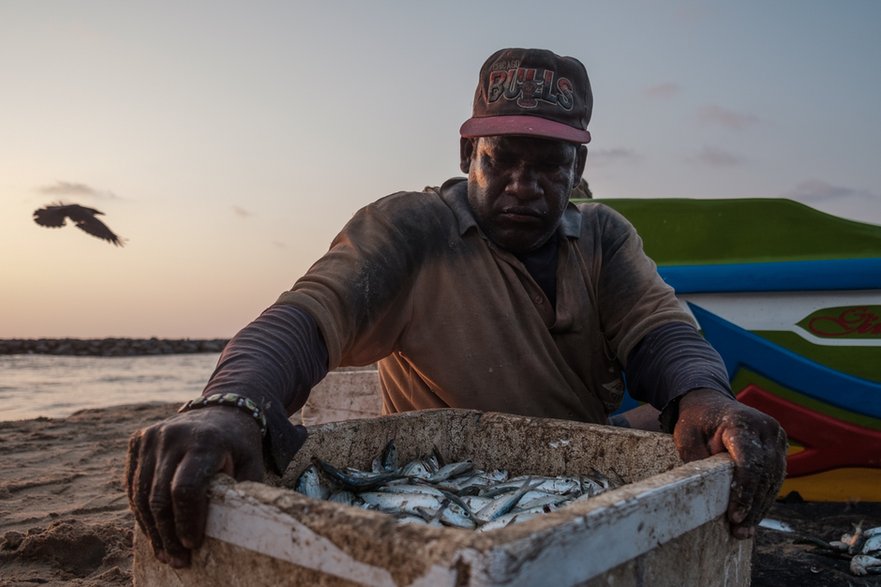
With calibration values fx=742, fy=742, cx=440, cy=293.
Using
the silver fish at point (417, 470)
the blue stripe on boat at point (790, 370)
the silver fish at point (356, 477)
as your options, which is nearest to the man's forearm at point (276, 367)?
the silver fish at point (356, 477)

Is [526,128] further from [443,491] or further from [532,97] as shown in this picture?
[443,491]

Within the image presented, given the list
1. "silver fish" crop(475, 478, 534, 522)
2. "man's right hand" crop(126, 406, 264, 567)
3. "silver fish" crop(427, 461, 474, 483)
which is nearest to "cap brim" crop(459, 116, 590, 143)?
"silver fish" crop(427, 461, 474, 483)

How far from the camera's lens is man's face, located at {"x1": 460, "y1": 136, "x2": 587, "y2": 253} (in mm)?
2719

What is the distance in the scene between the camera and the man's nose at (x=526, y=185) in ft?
8.97

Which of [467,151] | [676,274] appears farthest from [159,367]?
[467,151]

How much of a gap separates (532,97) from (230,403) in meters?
1.66

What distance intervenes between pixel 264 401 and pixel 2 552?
238cm

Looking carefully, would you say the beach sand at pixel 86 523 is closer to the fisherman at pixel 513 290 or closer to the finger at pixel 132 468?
the fisherman at pixel 513 290

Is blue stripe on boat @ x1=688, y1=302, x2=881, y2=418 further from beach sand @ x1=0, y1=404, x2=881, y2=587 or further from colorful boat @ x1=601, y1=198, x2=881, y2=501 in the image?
beach sand @ x1=0, y1=404, x2=881, y2=587

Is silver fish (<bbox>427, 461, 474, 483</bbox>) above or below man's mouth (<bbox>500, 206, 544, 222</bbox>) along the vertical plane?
below

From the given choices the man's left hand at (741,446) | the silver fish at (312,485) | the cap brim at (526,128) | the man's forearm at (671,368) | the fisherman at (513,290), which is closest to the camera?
the man's left hand at (741,446)

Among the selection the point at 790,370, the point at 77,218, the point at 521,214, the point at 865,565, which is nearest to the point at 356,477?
the point at 521,214

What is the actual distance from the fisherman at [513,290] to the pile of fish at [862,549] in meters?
1.32

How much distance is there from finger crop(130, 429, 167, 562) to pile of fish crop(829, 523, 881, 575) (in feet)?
9.88
